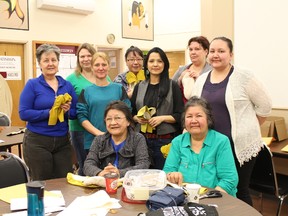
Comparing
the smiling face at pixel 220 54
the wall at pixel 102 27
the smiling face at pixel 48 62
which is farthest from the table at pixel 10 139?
the wall at pixel 102 27

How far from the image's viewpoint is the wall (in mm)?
6898

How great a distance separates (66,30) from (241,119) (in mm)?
5746

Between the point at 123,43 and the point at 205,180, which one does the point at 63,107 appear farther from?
the point at 123,43

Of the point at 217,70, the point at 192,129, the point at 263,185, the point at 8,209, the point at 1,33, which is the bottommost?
the point at 263,185

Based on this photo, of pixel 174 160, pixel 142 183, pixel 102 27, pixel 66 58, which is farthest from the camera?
pixel 102 27

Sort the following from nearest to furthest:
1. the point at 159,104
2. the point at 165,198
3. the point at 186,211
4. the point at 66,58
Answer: the point at 186,211, the point at 165,198, the point at 159,104, the point at 66,58

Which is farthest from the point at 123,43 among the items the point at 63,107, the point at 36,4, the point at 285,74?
the point at 63,107

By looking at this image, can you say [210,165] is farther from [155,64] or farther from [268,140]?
[268,140]

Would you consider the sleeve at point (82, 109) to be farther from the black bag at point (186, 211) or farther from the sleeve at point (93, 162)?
the black bag at point (186, 211)

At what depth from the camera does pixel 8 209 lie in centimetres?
162

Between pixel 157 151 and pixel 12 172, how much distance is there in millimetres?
1122

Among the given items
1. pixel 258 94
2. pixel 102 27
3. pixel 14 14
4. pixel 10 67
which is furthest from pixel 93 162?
pixel 102 27

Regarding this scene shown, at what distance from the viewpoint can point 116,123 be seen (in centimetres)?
239

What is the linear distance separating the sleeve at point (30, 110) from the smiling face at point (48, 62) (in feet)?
0.54
